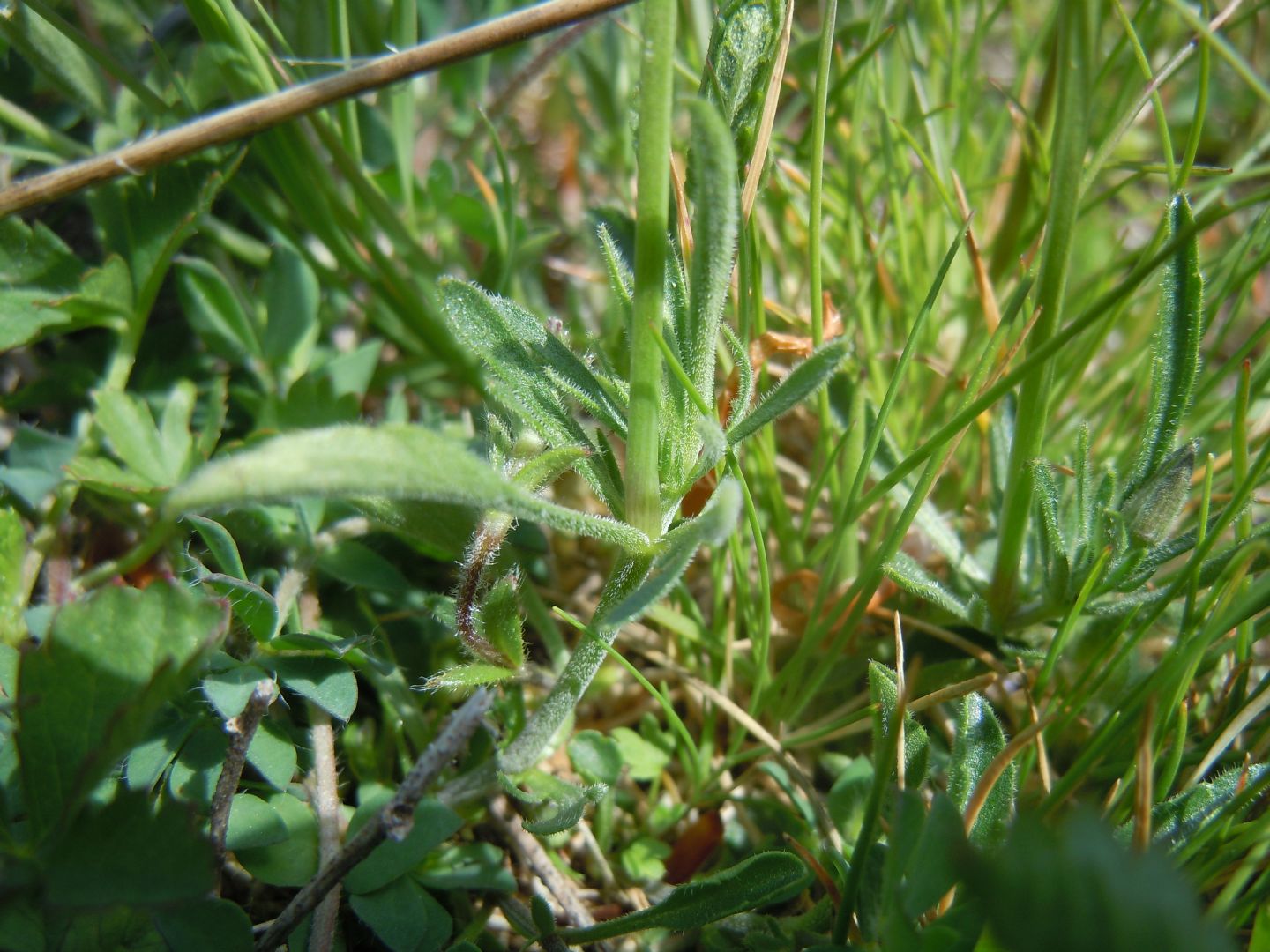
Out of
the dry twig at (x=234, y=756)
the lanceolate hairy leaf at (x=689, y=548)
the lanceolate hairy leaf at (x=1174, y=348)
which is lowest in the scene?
the dry twig at (x=234, y=756)

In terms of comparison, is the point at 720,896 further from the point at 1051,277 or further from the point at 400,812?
the point at 1051,277

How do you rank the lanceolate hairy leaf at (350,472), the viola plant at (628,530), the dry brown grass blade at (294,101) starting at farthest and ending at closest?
the dry brown grass blade at (294,101) < the viola plant at (628,530) < the lanceolate hairy leaf at (350,472)

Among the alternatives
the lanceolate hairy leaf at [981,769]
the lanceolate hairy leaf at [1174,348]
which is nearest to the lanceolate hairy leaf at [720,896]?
the lanceolate hairy leaf at [981,769]

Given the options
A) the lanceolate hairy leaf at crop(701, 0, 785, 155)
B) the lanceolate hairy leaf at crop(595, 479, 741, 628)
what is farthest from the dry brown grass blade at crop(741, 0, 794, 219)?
the lanceolate hairy leaf at crop(595, 479, 741, 628)

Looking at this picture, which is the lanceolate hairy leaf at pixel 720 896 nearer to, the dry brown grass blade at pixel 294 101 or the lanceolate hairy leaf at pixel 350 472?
the lanceolate hairy leaf at pixel 350 472

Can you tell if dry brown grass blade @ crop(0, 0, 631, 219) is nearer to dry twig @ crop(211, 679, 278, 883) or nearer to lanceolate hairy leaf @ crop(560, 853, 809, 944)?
dry twig @ crop(211, 679, 278, 883)

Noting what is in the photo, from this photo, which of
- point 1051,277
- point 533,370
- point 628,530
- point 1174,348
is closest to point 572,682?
point 628,530

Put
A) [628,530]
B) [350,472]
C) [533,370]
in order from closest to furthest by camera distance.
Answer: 1. [350,472]
2. [628,530]
3. [533,370]
